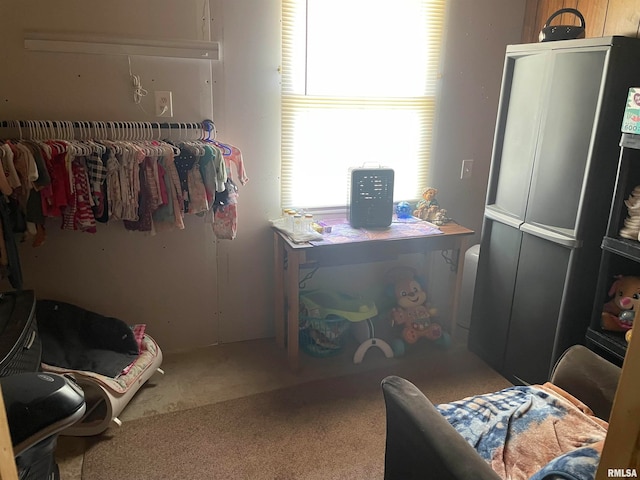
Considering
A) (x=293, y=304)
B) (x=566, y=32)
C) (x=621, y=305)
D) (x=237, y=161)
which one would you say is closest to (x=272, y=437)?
(x=293, y=304)

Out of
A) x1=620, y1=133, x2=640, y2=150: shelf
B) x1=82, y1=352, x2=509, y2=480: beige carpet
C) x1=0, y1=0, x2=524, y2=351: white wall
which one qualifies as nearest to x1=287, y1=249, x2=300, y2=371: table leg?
x1=82, y1=352, x2=509, y2=480: beige carpet

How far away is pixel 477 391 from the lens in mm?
2490

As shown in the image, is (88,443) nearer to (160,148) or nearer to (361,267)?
(160,148)

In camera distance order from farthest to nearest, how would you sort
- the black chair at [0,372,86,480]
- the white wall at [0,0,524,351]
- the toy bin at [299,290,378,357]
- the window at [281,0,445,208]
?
the toy bin at [299,290,378,357] < the window at [281,0,445,208] < the white wall at [0,0,524,351] < the black chair at [0,372,86,480]

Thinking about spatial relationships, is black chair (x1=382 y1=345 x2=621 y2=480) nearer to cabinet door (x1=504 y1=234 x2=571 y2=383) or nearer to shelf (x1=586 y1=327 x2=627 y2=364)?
shelf (x1=586 y1=327 x2=627 y2=364)

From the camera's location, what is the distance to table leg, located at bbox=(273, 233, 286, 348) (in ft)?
8.90

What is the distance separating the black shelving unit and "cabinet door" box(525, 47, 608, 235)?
0.15m

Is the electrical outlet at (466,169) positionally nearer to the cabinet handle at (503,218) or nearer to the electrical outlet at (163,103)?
the cabinet handle at (503,218)

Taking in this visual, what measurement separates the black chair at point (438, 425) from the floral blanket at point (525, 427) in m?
0.07

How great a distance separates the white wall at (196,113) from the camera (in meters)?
2.22

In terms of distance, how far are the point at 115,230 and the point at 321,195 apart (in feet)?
3.74

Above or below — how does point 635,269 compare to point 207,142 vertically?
below

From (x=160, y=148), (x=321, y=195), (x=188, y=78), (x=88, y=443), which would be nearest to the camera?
(x=88, y=443)

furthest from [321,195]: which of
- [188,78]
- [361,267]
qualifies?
[188,78]
